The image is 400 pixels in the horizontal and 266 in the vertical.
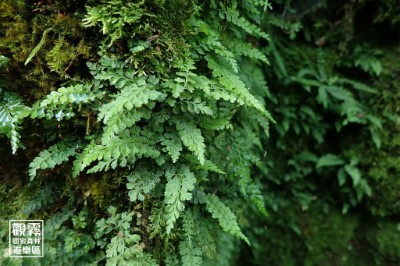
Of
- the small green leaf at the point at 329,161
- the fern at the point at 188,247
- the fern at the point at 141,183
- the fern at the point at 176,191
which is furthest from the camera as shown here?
the small green leaf at the point at 329,161

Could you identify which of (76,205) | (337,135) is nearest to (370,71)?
(337,135)

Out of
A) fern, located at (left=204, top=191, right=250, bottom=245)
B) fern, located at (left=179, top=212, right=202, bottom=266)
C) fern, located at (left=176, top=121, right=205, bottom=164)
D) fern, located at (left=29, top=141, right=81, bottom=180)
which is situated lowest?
fern, located at (left=179, top=212, right=202, bottom=266)

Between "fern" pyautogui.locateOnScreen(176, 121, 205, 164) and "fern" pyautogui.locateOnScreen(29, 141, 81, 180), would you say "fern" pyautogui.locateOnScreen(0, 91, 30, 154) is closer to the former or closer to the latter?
"fern" pyautogui.locateOnScreen(29, 141, 81, 180)

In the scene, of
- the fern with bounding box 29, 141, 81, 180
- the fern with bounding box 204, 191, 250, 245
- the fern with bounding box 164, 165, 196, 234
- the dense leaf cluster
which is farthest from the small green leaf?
the fern with bounding box 29, 141, 81, 180

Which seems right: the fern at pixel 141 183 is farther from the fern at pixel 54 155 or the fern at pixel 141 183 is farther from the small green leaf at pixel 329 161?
the small green leaf at pixel 329 161

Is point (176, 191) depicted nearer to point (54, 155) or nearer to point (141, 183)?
point (141, 183)

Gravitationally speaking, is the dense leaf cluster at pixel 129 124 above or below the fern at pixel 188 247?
above

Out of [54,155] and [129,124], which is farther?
[54,155]

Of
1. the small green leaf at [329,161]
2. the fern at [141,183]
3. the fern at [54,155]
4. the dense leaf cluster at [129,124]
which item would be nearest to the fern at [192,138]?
Result: the dense leaf cluster at [129,124]

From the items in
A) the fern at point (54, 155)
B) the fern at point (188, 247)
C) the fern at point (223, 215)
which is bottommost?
the fern at point (188, 247)

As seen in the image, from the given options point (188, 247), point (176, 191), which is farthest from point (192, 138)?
point (188, 247)

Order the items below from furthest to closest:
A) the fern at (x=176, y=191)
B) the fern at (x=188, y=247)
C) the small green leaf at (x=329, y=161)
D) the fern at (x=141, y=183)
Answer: the small green leaf at (x=329, y=161)
the fern at (x=188, y=247)
the fern at (x=141, y=183)
the fern at (x=176, y=191)

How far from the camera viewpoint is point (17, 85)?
2.40 m

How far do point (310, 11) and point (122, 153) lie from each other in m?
3.43
